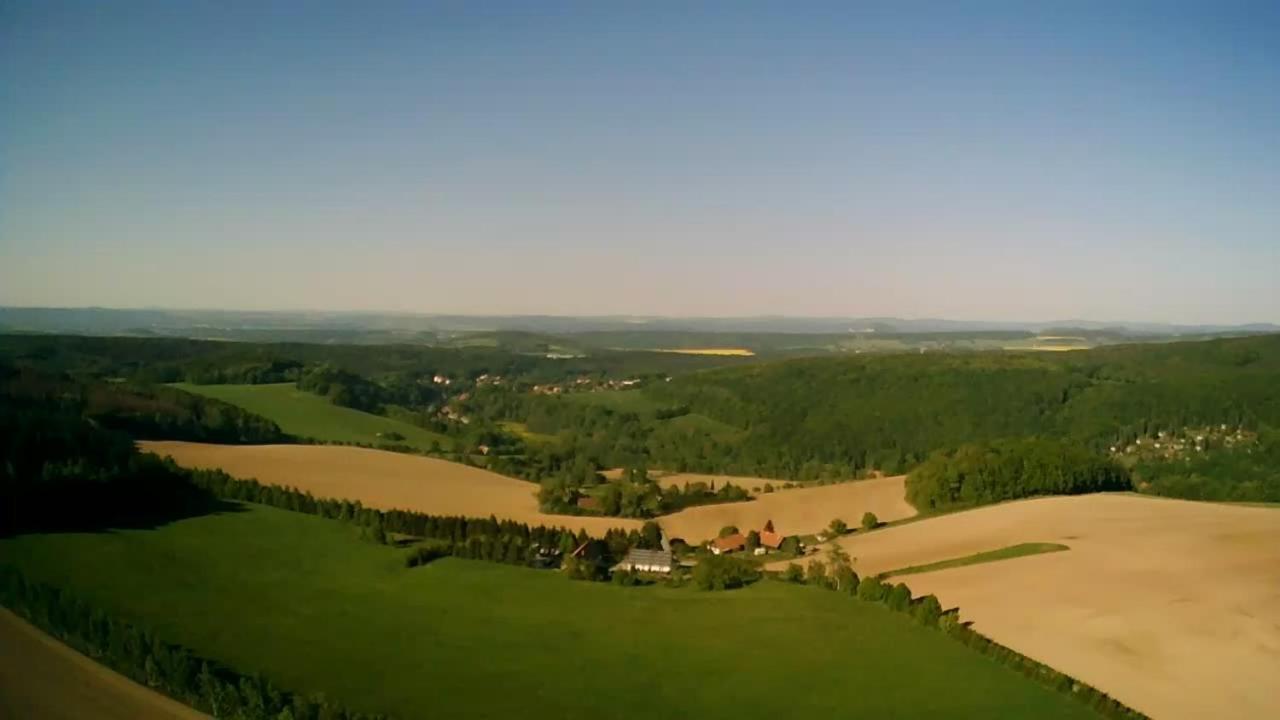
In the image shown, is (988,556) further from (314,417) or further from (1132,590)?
(314,417)

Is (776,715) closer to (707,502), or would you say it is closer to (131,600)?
(131,600)

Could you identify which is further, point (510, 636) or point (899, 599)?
point (899, 599)

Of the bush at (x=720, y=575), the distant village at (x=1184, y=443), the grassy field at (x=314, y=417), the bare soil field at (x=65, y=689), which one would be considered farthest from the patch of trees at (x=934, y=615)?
the grassy field at (x=314, y=417)

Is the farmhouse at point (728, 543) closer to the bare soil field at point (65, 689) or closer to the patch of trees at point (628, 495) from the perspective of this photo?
the patch of trees at point (628, 495)

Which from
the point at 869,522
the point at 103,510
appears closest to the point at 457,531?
the point at 103,510

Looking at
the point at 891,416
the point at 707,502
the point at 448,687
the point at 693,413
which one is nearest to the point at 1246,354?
the point at 891,416
